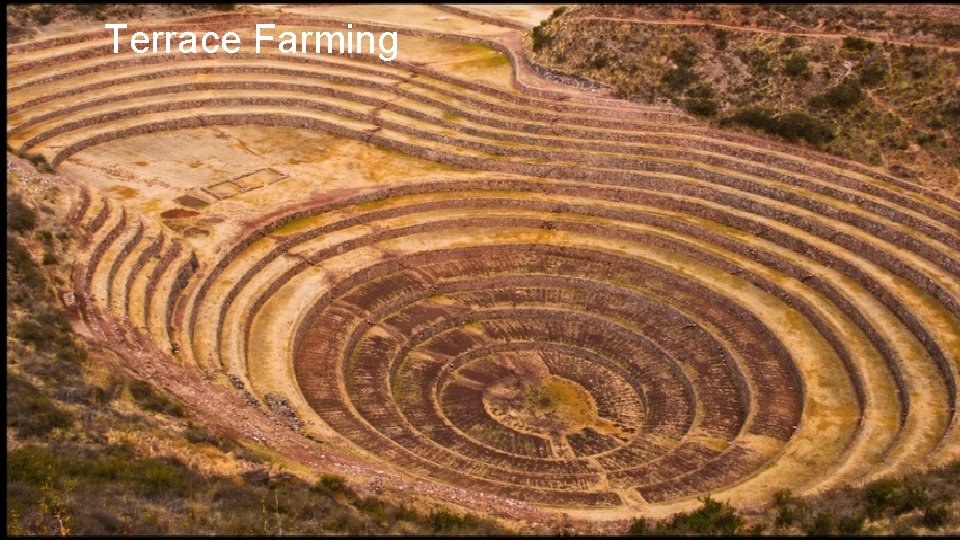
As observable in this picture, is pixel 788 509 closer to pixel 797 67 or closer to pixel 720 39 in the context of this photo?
pixel 797 67

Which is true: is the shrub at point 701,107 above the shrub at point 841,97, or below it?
below

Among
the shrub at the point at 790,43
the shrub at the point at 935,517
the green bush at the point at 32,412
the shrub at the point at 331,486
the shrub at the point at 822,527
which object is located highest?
the shrub at the point at 790,43

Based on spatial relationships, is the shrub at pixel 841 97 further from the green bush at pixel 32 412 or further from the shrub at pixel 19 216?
the green bush at pixel 32 412

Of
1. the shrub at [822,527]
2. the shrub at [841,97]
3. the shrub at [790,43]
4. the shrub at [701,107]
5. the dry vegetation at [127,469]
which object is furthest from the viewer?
the shrub at [790,43]

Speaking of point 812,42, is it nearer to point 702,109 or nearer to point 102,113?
point 702,109

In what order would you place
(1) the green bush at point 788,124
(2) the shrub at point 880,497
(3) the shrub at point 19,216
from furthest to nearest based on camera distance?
(1) the green bush at point 788,124 < (3) the shrub at point 19,216 < (2) the shrub at point 880,497

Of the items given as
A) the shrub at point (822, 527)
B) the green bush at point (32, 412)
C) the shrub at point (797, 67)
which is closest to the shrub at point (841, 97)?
the shrub at point (797, 67)

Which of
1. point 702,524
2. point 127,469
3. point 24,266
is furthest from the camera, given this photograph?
point 24,266

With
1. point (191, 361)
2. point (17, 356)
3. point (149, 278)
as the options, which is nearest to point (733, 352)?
point (191, 361)

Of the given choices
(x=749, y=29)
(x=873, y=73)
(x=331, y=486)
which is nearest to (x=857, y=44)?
(x=873, y=73)
